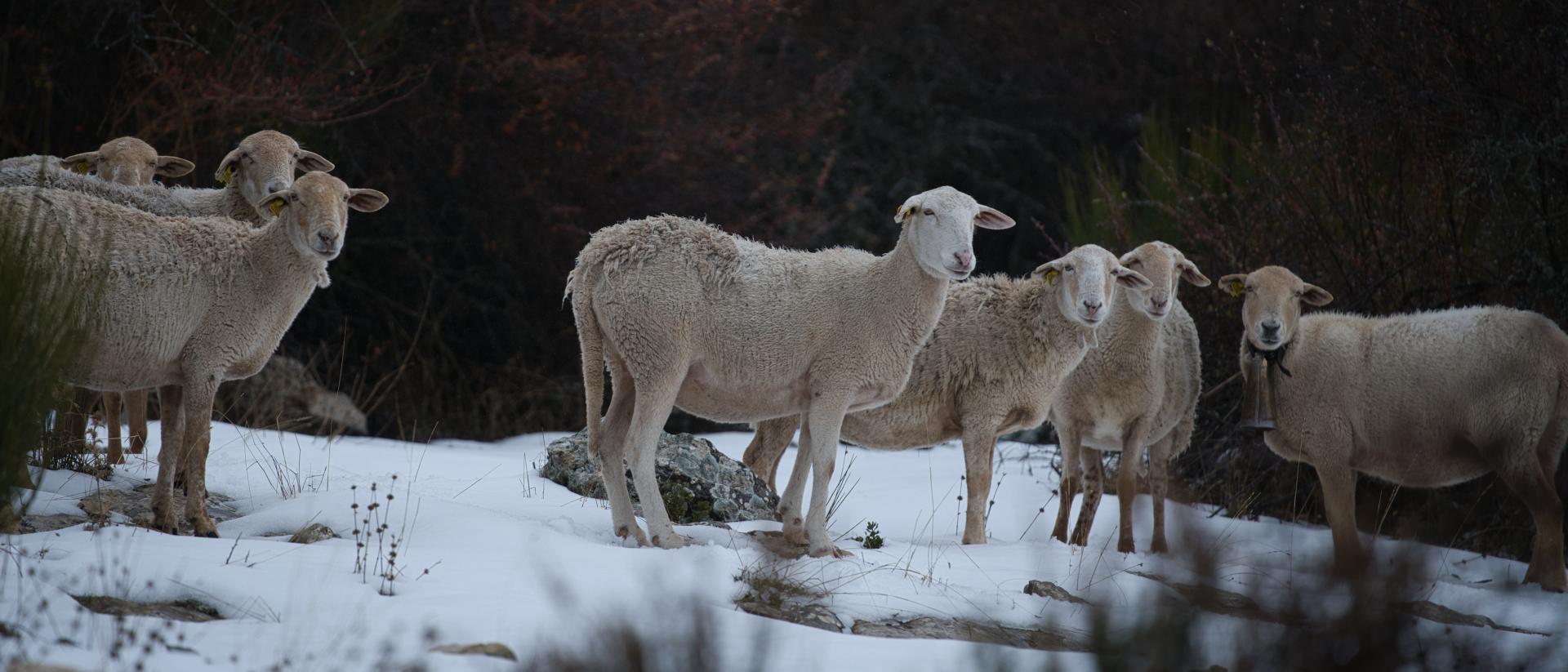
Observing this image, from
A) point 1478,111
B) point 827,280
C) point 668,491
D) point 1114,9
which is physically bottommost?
point 668,491

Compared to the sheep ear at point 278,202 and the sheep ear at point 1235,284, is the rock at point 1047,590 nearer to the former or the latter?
the sheep ear at point 1235,284

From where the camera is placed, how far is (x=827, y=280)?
6371 mm

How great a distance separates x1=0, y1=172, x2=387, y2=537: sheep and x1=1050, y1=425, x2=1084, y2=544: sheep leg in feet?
13.5

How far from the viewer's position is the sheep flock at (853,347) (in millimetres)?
5617

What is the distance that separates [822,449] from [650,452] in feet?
2.55

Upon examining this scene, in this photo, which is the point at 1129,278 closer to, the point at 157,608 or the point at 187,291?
the point at 187,291

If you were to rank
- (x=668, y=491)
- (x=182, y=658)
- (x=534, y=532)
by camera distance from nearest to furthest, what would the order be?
1. (x=182, y=658)
2. (x=534, y=532)
3. (x=668, y=491)

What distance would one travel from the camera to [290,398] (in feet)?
36.1

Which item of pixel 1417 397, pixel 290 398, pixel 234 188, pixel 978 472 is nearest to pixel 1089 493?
pixel 978 472

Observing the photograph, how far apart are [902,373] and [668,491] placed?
1.40 meters

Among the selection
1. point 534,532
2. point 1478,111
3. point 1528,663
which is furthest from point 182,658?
point 1478,111

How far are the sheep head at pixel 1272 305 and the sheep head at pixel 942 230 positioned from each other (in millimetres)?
1850

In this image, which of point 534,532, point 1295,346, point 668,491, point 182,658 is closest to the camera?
point 182,658

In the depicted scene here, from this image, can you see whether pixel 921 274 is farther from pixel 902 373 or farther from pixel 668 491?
pixel 668 491
